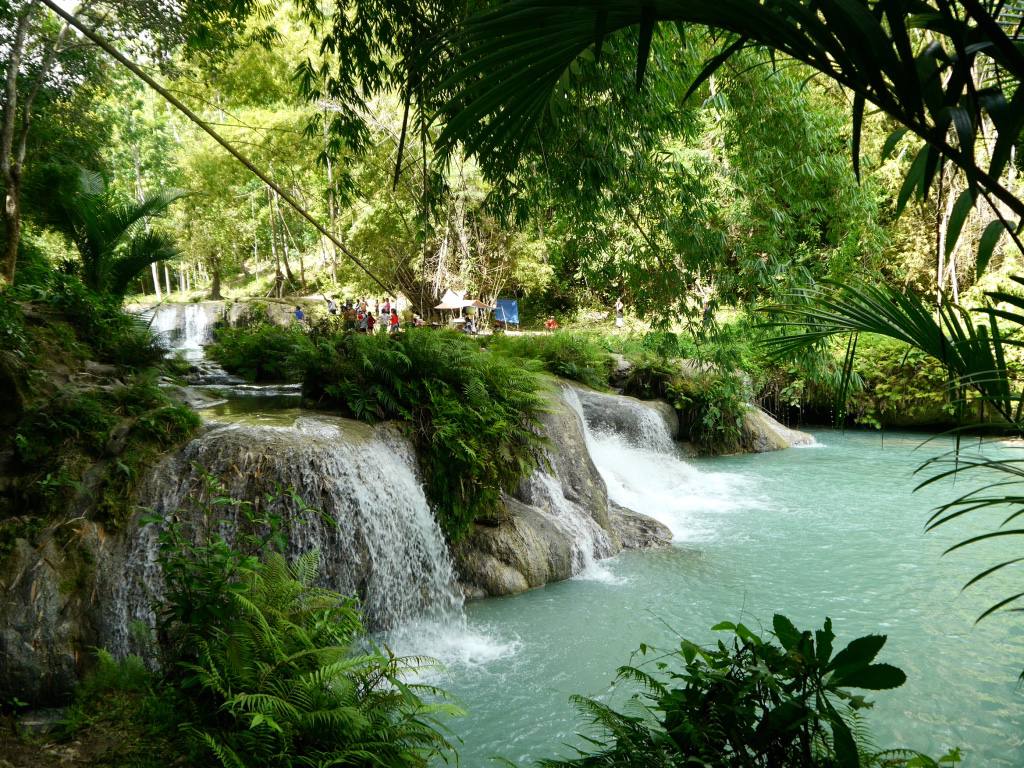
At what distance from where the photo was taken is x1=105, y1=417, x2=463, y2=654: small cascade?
17.8ft

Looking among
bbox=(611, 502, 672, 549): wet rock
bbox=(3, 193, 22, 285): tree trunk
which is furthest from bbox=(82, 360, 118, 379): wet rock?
bbox=(611, 502, 672, 549): wet rock

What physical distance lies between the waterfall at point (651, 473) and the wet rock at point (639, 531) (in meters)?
0.22

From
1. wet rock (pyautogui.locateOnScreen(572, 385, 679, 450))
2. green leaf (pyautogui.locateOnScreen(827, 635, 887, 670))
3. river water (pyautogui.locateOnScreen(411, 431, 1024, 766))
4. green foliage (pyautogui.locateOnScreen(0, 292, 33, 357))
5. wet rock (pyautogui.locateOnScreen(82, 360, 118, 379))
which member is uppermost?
green foliage (pyautogui.locateOnScreen(0, 292, 33, 357))

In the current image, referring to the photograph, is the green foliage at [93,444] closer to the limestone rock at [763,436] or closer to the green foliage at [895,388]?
the limestone rock at [763,436]

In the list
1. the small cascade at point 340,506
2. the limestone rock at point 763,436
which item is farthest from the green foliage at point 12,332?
the limestone rock at point 763,436

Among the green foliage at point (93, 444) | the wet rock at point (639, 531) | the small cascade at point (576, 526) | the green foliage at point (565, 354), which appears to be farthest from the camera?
the green foliage at point (565, 354)

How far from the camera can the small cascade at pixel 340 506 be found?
214 inches

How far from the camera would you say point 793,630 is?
72.9 inches

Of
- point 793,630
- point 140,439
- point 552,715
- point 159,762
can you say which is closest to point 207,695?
point 159,762

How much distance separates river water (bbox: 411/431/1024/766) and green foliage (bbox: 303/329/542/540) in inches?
48.0

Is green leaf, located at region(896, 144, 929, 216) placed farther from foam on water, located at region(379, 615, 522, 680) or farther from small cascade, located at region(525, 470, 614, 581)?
small cascade, located at region(525, 470, 614, 581)

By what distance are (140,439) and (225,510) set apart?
1010mm

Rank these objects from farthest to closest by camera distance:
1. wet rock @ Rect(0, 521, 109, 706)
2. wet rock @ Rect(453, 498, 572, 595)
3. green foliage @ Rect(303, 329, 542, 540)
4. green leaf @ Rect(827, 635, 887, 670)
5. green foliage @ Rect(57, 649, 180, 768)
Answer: green foliage @ Rect(303, 329, 542, 540)
wet rock @ Rect(453, 498, 572, 595)
wet rock @ Rect(0, 521, 109, 706)
green foliage @ Rect(57, 649, 180, 768)
green leaf @ Rect(827, 635, 887, 670)

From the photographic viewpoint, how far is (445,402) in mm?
7023
